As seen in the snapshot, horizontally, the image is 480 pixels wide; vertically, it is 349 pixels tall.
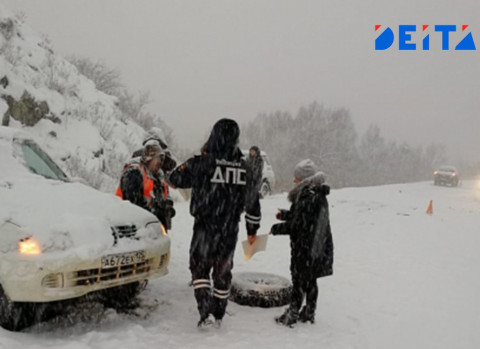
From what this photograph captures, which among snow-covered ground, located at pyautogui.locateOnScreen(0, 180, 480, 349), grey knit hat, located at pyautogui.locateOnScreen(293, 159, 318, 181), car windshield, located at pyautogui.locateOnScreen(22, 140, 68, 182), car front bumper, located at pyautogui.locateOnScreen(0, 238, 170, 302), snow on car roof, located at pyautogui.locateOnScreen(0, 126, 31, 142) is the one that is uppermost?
snow on car roof, located at pyautogui.locateOnScreen(0, 126, 31, 142)

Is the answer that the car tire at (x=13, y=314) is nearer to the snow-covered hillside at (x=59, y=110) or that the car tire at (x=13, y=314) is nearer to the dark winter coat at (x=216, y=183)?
the dark winter coat at (x=216, y=183)

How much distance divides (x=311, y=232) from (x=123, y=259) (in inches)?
73.8

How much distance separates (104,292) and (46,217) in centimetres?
116

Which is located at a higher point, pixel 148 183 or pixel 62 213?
pixel 148 183

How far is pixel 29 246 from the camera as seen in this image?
10.7ft

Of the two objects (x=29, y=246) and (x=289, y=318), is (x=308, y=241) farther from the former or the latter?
(x=29, y=246)

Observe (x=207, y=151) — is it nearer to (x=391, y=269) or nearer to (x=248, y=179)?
(x=248, y=179)

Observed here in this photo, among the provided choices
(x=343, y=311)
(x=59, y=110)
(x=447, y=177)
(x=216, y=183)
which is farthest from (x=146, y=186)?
(x=447, y=177)

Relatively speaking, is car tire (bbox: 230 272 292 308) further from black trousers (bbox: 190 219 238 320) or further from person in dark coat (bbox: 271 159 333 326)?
black trousers (bbox: 190 219 238 320)

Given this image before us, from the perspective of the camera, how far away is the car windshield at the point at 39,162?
15.6 ft

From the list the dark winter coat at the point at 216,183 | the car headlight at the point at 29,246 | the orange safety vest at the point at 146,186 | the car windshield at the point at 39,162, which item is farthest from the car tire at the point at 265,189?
the car headlight at the point at 29,246

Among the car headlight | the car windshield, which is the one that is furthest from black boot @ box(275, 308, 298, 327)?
the car windshield

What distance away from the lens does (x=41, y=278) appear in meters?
3.22

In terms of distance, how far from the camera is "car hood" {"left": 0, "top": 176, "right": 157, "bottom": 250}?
3385mm
